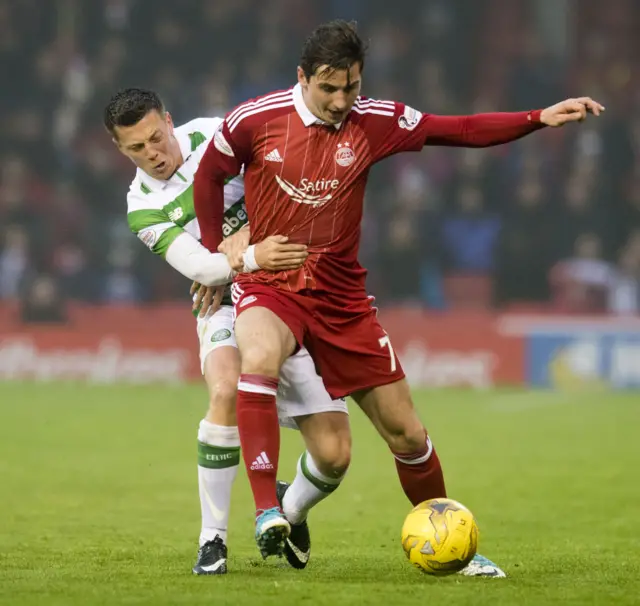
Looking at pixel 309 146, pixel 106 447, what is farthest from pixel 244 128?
pixel 106 447

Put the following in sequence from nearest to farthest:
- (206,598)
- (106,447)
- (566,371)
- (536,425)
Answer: (206,598), (106,447), (536,425), (566,371)

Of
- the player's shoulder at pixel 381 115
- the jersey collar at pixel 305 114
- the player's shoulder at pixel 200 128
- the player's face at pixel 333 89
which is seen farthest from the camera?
the player's shoulder at pixel 200 128

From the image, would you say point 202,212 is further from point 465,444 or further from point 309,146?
point 465,444

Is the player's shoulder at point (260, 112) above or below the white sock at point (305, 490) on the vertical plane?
above

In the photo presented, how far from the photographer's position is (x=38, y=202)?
1908 centimetres

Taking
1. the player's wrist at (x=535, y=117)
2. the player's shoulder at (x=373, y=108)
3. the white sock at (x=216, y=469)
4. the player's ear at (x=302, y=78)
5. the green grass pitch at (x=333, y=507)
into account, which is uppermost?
the player's ear at (x=302, y=78)

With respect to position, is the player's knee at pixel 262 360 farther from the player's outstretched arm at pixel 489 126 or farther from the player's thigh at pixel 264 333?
the player's outstretched arm at pixel 489 126

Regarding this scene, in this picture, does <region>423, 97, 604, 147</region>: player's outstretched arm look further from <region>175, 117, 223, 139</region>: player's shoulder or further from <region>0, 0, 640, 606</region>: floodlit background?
<region>0, 0, 640, 606</region>: floodlit background

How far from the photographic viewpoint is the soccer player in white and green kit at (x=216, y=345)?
5.88 metres

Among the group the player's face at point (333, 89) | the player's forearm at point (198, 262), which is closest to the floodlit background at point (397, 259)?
the player's forearm at point (198, 262)

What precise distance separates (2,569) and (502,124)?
281cm

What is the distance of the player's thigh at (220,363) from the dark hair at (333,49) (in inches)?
49.2

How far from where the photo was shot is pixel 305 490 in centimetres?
629

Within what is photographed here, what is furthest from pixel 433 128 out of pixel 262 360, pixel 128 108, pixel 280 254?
pixel 128 108
